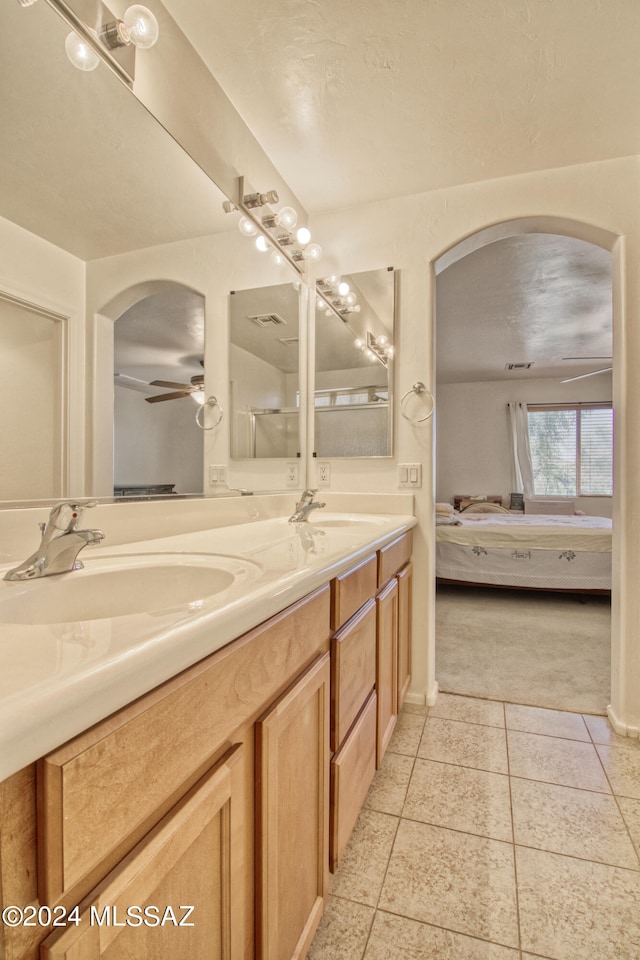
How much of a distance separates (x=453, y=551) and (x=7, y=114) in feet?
12.4

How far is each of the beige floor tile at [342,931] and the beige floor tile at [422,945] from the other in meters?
0.01

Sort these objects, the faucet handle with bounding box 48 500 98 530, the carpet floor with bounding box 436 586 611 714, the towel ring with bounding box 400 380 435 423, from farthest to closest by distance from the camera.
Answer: the carpet floor with bounding box 436 586 611 714
the towel ring with bounding box 400 380 435 423
the faucet handle with bounding box 48 500 98 530

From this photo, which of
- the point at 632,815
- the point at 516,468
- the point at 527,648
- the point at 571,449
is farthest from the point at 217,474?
the point at 571,449

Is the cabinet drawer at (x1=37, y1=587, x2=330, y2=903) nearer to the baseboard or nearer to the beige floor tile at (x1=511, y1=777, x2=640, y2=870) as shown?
the beige floor tile at (x1=511, y1=777, x2=640, y2=870)

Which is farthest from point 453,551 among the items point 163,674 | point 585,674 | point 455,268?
point 163,674

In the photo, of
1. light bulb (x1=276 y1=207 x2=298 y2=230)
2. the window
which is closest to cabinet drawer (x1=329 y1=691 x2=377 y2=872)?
light bulb (x1=276 y1=207 x2=298 y2=230)

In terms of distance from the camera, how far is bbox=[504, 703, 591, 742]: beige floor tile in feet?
6.15

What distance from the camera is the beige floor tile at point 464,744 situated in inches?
66.1

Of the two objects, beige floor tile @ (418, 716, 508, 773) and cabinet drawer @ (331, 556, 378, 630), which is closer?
cabinet drawer @ (331, 556, 378, 630)

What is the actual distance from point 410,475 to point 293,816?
4.99 feet

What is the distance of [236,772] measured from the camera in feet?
2.10

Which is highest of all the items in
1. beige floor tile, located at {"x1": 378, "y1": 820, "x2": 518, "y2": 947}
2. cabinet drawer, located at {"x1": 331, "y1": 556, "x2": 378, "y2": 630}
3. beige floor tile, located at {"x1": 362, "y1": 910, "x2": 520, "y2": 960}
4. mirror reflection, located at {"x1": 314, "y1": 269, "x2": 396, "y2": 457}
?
mirror reflection, located at {"x1": 314, "y1": 269, "x2": 396, "y2": 457}

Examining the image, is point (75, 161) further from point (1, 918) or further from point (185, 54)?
point (1, 918)

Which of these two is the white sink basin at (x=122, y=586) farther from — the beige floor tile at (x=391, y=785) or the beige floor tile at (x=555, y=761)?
the beige floor tile at (x=555, y=761)
